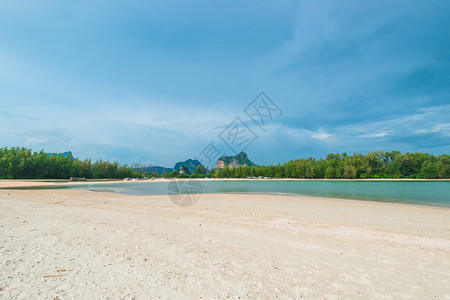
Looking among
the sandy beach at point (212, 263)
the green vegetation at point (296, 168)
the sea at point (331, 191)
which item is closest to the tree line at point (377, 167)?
the green vegetation at point (296, 168)

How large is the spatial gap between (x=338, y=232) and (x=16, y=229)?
429 inches

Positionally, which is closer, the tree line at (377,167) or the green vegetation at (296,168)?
the green vegetation at (296,168)

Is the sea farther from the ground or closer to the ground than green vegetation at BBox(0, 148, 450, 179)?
closer to the ground

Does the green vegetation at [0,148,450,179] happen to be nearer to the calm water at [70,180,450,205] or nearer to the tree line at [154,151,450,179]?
the tree line at [154,151,450,179]

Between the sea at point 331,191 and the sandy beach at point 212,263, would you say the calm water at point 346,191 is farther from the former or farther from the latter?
the sandy beach at point 212,263

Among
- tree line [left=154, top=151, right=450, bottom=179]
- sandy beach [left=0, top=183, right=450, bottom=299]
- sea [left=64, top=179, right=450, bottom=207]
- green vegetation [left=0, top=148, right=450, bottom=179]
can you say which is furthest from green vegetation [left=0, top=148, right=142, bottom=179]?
sandy beach [left=0, top=183, right=450, bottom=299]

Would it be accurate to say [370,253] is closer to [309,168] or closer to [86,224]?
[86,224]

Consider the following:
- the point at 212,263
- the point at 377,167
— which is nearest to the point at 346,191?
the point at 212,263

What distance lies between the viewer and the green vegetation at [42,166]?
64812 millimetres

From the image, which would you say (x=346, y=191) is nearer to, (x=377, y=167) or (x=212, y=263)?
(x=212, y=263)

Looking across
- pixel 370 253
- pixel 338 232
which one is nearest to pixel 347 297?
pixel 370 253

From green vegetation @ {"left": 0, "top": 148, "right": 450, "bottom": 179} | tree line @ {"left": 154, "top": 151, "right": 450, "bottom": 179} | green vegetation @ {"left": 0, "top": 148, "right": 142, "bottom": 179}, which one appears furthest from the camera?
tree line @ {"left": 154, "top": 151, "right": 450, "bottom": 179}

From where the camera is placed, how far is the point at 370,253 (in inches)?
222

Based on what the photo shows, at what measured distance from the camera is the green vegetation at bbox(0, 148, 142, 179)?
64812 millimetres
